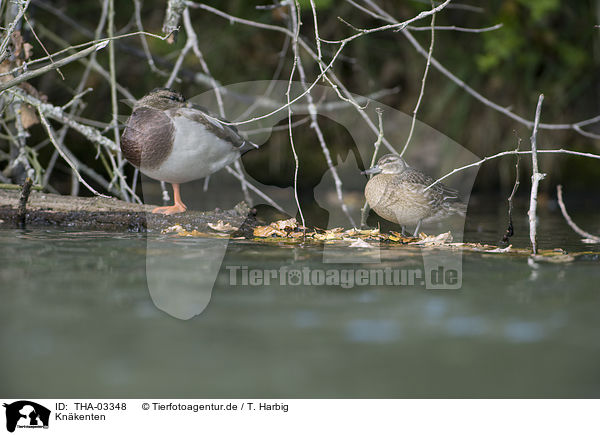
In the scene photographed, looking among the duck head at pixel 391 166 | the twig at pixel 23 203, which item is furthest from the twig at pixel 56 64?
the duck head at pixel 391 166

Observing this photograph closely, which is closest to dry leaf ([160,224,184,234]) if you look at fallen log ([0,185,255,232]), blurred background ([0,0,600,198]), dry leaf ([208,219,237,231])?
fallen log ([0,185,255,232])

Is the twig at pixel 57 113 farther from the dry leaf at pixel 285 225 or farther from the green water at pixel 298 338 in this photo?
the green water at pixel 298 338

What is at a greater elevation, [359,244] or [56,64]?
[56,64]

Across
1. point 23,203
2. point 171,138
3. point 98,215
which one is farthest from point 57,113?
point 171,138

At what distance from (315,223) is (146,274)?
2204 millimetres

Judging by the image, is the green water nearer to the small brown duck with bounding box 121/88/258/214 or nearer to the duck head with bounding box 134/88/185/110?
the small brown duck with bounding box 121/88/258/214

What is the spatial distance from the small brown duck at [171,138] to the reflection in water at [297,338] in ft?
3.01

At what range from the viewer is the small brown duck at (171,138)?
10.8ft

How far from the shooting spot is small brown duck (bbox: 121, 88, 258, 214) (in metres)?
3.29

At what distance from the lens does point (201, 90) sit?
268 inches
